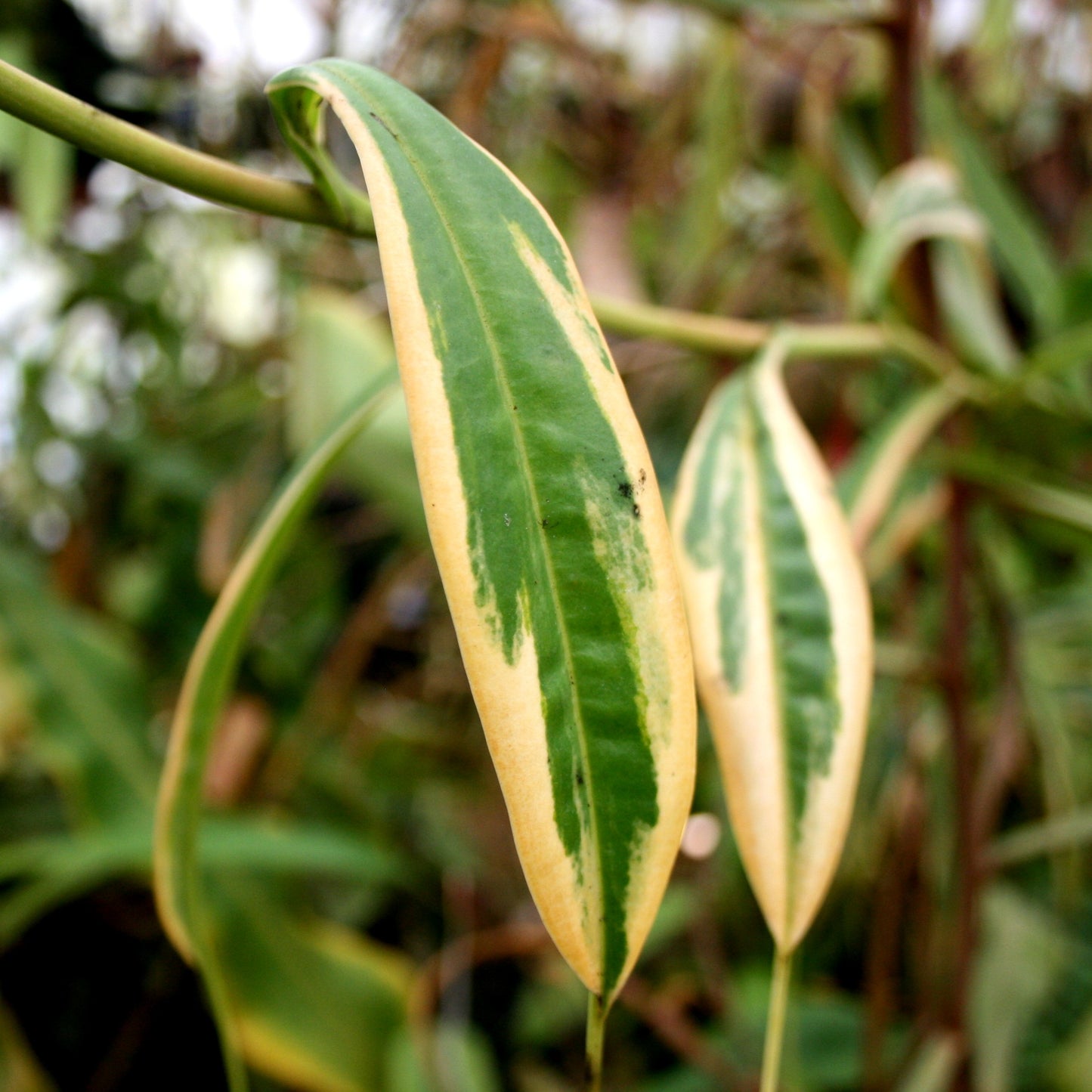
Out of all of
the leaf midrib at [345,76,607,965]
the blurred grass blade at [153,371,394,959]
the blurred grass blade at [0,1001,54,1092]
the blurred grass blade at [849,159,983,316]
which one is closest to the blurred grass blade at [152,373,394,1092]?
the blurred grass blade at [153,371,394,959]

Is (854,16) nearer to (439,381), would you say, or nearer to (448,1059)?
(439,381)

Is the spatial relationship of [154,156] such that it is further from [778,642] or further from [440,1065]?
[440,1065]

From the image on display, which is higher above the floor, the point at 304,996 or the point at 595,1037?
the point at 595,1037

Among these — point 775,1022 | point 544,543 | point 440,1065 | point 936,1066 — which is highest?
point 544,543

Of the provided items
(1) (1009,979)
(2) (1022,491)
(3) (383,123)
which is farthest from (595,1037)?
(1) (1009,979)

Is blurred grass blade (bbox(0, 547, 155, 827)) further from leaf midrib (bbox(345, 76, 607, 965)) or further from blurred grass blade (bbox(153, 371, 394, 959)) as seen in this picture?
leaf midrib (bbox(345, 76, 607, 965))

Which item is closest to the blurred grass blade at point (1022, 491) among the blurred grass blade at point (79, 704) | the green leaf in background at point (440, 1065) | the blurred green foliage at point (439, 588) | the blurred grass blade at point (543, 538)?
the blurred green foliage at point (439, 588)
